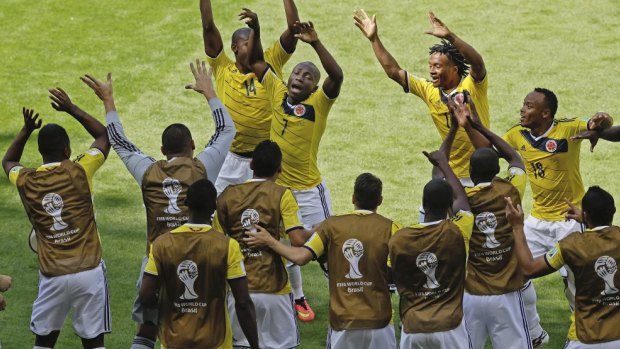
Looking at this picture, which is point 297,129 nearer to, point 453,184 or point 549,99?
point 549,99

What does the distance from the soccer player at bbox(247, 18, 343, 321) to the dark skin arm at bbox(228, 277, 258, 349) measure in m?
3.48

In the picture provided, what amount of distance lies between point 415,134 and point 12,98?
6.50m

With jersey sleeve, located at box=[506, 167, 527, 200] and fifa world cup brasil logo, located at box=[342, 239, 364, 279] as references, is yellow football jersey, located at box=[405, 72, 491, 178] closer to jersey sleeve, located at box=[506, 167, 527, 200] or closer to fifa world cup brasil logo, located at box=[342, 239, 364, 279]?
jersey sleeve, located at box=[506, 167, 527, 200]

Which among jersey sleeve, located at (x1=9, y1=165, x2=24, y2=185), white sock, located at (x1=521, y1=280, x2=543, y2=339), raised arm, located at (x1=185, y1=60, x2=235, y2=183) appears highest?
raised arm, located at (x1=185, y1=60, x2=235, y2=183)

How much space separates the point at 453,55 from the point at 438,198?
3719 mm

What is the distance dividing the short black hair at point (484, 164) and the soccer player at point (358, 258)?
961 millimetres

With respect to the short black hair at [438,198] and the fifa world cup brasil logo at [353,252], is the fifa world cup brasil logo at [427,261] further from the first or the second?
the fifa world cup brasil logo at [353,252]

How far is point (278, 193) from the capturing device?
937 centimetres

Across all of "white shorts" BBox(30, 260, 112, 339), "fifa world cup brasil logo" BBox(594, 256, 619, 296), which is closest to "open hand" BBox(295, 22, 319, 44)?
"white shorts" BBox(30, 260, 112, 339)

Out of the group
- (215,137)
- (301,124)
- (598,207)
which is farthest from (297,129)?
(598,207)

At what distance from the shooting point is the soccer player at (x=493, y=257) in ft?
31.1

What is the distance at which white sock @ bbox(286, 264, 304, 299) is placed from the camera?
12.1 meters

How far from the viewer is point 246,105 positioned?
42.3ft

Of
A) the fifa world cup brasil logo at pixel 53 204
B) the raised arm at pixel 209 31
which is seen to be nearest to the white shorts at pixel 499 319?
the fifa world cup brasil logo at pixel 53 204
